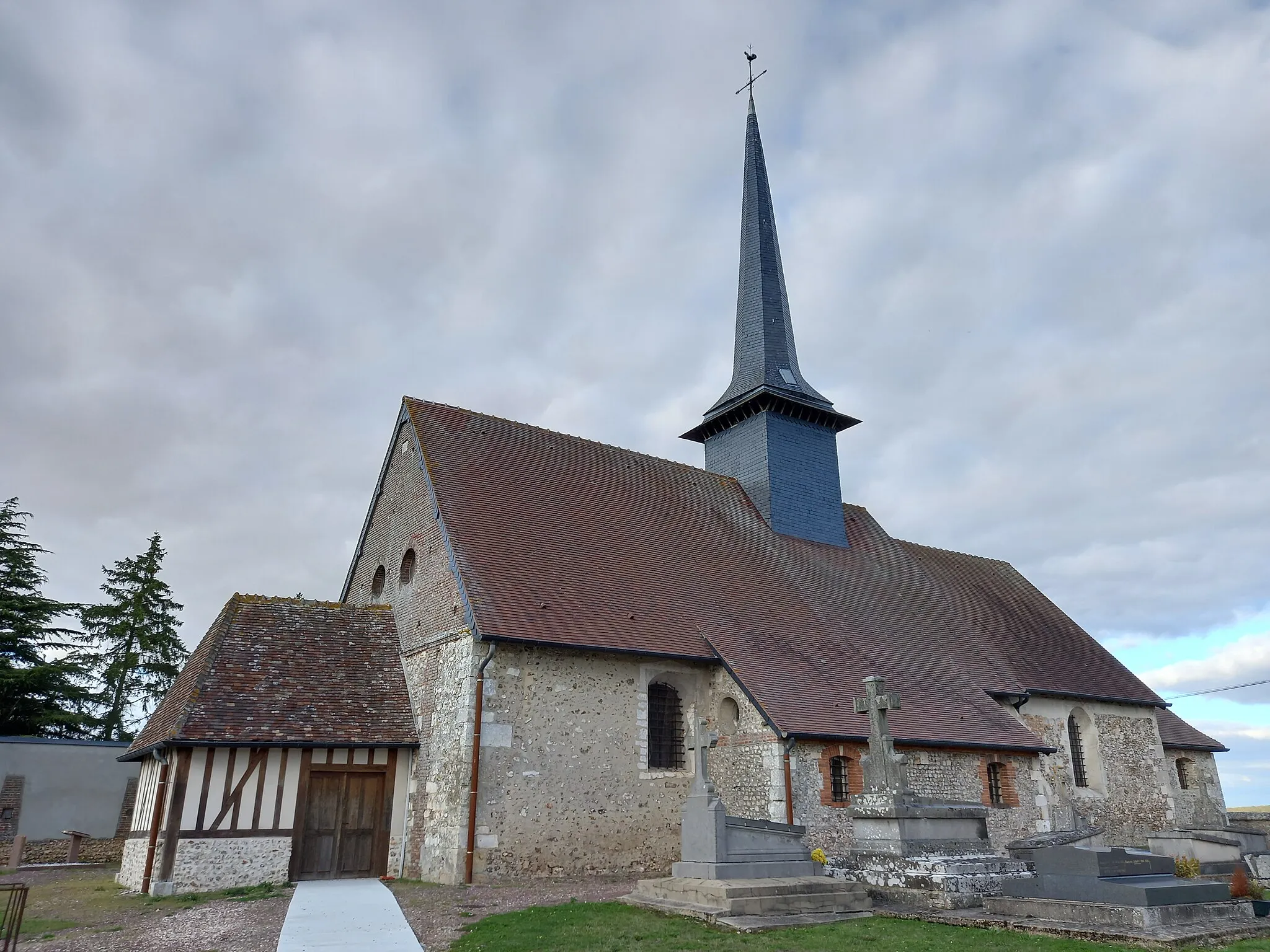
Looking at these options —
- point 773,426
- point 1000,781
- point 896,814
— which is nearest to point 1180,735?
point 1000,781

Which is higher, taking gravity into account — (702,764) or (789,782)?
(702,764)

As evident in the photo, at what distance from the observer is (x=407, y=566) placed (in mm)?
15133

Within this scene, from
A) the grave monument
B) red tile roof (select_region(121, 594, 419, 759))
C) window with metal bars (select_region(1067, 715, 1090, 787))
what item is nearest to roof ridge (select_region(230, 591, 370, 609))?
red tile roof (select_region(121, 594, 419, 759))

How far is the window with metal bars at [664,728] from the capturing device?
44.7ft

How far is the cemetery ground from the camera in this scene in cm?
732

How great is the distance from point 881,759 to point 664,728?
3.93m

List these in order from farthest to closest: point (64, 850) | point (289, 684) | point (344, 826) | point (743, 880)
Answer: point (64, 850) → point (289, 684) → point (344, 826) → point (743, 880)

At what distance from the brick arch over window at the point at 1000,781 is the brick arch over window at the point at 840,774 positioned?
122 inches

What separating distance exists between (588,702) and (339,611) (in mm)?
4949

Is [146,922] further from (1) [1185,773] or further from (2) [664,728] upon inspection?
(1) [1185,773]

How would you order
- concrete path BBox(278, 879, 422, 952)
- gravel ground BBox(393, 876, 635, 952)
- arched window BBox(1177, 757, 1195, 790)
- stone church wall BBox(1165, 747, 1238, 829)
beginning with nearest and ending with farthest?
concrete path BBox(278, 879, 422, 952)
gravel ground BBox(393, 876, 635, 952)
stone church wall BBox(1165, 747, 1238, 829)
arched window BBox(1177, 757, 1195, 790)

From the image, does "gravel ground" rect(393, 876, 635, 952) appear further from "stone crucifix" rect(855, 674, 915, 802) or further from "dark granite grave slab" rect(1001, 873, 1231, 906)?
"dark granite grave slab" rect(1001, 873, 1231, 906)

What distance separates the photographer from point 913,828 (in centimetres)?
1038

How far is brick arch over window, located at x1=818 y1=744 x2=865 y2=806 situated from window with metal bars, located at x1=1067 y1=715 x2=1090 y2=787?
25.7 ft
